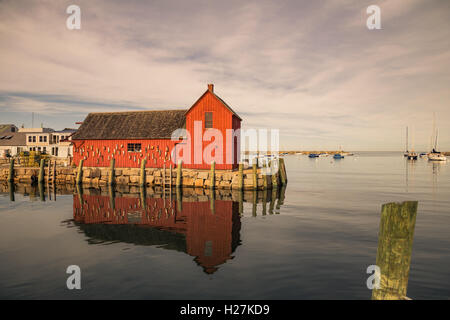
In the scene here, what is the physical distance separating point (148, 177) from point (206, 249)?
17515 millimetres

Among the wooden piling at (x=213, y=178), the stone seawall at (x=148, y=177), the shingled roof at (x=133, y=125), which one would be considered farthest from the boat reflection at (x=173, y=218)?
the shingled roof at (x=133, y=125)

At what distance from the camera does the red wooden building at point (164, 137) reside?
25969 mm


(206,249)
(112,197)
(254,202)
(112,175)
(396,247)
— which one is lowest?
(206,249)

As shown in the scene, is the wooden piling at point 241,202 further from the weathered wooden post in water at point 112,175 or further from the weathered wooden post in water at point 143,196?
the weathered wooden post in water at point 112,175

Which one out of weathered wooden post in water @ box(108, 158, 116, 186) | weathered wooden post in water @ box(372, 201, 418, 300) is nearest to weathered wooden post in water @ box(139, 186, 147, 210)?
weathered wooden post in water @ box(108, 158, 116, 186)

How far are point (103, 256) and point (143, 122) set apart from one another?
72.5 ft

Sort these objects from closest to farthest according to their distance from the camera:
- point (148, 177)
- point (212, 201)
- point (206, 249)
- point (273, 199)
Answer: point (206, 249) → point (212, 201) → point (273, 199) → point (148, 177)

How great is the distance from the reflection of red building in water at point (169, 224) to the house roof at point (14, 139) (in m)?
42.3

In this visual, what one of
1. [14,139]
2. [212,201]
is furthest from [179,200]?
[14,139]

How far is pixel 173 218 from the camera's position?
1509cm

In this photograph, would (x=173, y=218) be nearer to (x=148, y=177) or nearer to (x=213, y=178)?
(x=213, y=178)

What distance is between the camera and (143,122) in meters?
29.8

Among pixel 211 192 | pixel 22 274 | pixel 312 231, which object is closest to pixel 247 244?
pixel 312 231
